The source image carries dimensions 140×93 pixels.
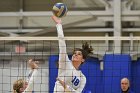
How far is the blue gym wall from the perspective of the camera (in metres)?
8.29

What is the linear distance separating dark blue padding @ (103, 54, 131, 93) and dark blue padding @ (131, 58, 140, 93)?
234mm

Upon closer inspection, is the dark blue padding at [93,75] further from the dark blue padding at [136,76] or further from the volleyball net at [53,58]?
the dark blue padding at [136,76]

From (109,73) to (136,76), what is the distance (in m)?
0.72

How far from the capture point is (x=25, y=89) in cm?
427

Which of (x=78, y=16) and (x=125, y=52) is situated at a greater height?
(x=78, y=16)

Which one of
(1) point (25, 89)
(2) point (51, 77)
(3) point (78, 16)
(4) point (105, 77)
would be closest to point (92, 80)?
(4) point (105, 77)

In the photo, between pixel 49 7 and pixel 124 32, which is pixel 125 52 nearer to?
pixel 124 32

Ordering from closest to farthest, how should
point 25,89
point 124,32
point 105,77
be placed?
point 25,89 < point 105,77 < point 124,32

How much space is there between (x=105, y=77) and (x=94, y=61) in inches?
25.5

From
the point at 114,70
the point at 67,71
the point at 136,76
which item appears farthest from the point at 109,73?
the point at 67,71

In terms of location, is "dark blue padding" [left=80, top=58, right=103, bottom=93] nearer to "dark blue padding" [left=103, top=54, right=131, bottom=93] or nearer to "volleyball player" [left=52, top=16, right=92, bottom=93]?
"dark blue padding" [left=103, top=54, right=131, bottom=93]

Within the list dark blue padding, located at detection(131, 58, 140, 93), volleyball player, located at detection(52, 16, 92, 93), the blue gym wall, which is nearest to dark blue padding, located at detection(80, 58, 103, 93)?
the blue gym wall

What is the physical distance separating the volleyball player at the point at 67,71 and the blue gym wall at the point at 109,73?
4.10m

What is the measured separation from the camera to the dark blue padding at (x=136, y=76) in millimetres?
8405
